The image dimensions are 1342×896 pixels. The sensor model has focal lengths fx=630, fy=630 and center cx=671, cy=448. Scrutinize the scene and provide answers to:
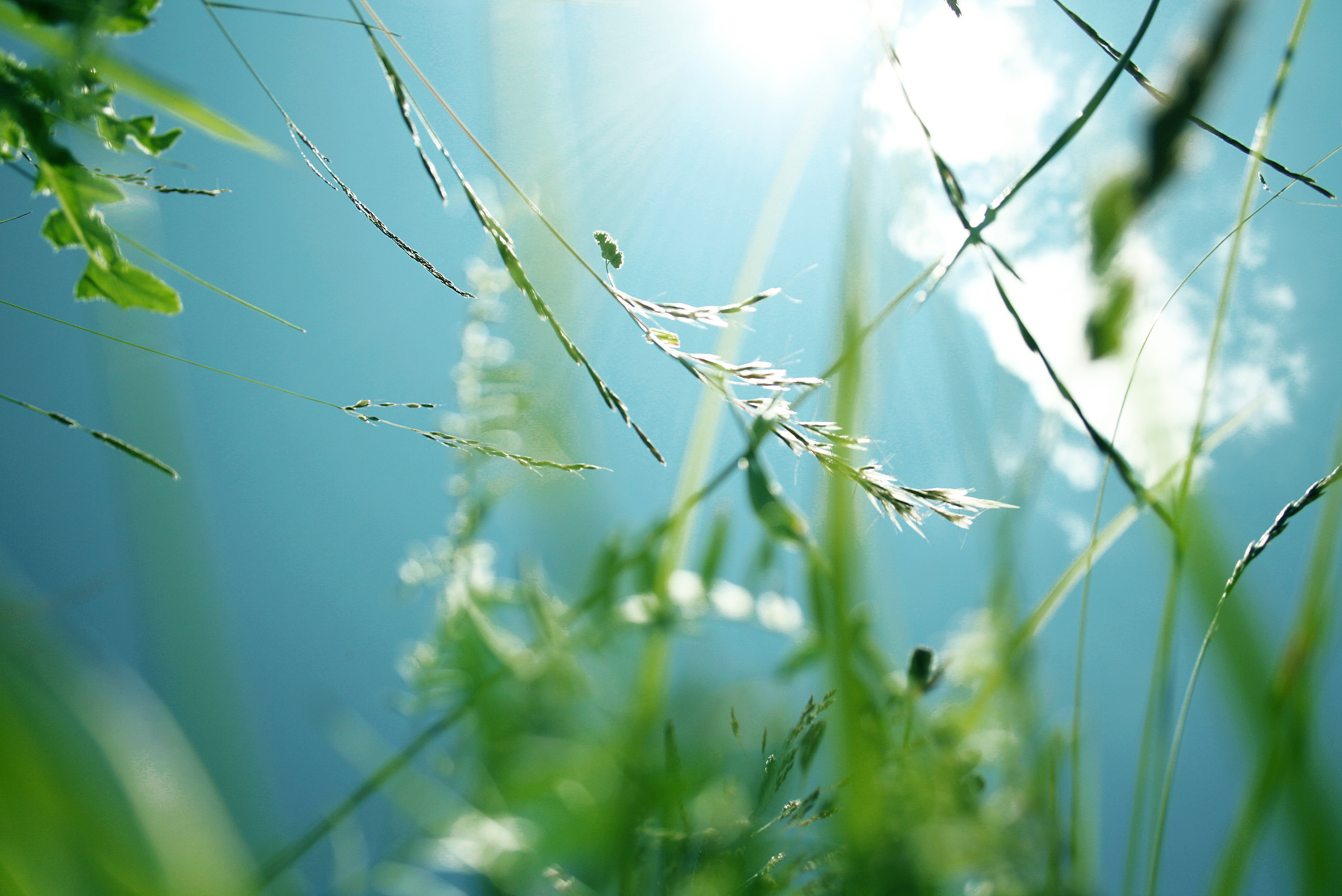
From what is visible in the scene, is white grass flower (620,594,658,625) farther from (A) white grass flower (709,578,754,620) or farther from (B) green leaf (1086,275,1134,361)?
(B) green leaf (1086,275,1134,361)

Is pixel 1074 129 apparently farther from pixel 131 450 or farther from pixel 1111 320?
pixel 131 450

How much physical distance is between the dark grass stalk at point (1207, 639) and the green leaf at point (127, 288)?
0.28m

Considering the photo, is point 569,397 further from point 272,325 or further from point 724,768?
point 272,325

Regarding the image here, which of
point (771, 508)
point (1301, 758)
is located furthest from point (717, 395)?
point (1301, 758)

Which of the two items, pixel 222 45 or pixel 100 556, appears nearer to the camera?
pixel 222 45

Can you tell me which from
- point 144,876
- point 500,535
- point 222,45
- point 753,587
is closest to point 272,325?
point 222,45

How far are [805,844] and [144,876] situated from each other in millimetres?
225

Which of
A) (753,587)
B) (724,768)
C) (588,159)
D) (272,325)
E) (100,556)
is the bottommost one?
(100,556)

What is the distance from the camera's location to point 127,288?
0.67ft

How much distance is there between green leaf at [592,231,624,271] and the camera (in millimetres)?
201

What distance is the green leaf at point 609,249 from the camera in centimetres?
20

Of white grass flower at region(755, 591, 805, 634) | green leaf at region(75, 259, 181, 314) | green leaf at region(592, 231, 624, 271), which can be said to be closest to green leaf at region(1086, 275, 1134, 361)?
green leaf at region(592, 231, 624, 271)

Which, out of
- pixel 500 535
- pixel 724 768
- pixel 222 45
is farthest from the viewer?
pixel 500 535

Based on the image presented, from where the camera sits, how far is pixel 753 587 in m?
0.47
